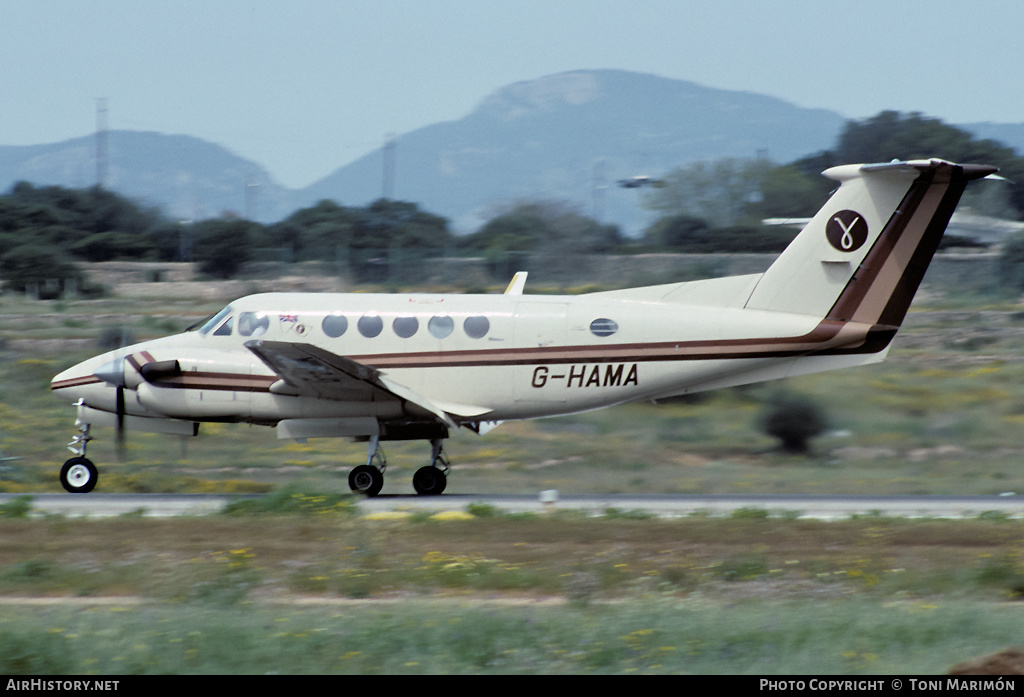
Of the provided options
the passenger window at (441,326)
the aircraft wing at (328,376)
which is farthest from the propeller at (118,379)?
the passenger window at (441,326)

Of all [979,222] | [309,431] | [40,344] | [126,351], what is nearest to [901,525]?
[309,431]

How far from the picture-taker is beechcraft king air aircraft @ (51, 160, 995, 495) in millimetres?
17453

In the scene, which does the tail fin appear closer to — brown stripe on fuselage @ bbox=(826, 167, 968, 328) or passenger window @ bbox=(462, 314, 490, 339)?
brown stripe on fuselage @ bbox=(826, 167, 968, 328)

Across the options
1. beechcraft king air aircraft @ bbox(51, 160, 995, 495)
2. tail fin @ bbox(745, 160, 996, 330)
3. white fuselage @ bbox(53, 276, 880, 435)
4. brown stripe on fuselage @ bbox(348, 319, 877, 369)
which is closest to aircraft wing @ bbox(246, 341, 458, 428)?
beechcraft king air aircraft @ bbox(51, 160, 995, 495)

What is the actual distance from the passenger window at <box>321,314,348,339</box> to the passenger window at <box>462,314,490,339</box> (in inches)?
80.3

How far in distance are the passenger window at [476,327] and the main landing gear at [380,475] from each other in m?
2.04

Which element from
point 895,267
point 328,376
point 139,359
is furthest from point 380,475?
point 895,267

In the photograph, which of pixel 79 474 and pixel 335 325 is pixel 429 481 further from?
pixel 79 474

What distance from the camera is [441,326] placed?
713 inches

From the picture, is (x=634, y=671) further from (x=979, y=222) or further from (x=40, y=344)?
(x=979, y=222)

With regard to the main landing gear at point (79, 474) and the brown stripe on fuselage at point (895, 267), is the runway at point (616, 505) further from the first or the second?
the brown stripe on fuselage at point (895, 267)

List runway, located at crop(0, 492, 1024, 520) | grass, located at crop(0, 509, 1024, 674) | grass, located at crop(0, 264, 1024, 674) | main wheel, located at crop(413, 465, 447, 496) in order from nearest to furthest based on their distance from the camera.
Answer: grass, located at crop(0, 509, 1024, 674)
grass, located at crop(0, 264, 1024, 674)
runway, located at crop(0, 492, 1024, 520)
main wheel, located at crop(413, 465, 447, 496)

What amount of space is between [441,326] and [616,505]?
4.20 meters

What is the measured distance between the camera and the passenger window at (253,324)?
18.4 metres
